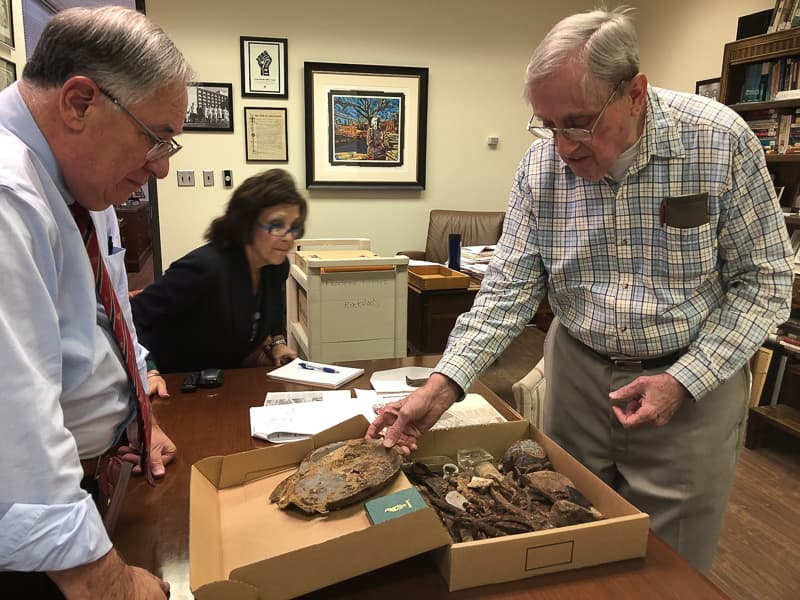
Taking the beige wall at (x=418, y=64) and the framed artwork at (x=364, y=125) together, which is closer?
the beige wall at (x=418, y=64)

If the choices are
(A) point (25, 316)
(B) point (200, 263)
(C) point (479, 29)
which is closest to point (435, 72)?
(C) point (479, 29)

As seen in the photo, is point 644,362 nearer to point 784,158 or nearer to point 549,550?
point 549,550

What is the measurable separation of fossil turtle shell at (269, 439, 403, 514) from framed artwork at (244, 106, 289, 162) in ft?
11.9

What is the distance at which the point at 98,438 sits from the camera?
0.90 metres

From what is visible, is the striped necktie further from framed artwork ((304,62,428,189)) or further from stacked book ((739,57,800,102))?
framed artwork ((304,62,428,189))

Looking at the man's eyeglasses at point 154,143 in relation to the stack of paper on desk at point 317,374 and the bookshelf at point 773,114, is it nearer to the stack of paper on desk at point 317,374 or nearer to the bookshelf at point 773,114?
the stack of paper on desk at point 317,374

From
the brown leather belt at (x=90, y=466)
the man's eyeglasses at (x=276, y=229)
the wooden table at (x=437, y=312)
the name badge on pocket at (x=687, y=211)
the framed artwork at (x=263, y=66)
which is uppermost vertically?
the framed artwork at (x=263, y=66)

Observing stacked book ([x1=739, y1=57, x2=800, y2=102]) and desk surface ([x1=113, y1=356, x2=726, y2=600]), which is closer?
desk surface ([x1=113, y1=356, x2=726, y2=600])

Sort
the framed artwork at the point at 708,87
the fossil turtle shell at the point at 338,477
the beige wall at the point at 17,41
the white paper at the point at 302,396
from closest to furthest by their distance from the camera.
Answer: the fossil turtle shell at the point at 338,477, the white paper at the point at 302,396, the beige wall at the point at 17,41, the framed artwork at the point at 708,87

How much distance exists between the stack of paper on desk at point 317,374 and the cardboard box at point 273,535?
0.51m

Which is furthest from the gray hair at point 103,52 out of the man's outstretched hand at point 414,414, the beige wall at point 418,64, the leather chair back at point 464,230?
the leather chair back at point 464,230

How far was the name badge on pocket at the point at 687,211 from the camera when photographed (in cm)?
115

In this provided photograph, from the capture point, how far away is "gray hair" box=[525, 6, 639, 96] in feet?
3.38

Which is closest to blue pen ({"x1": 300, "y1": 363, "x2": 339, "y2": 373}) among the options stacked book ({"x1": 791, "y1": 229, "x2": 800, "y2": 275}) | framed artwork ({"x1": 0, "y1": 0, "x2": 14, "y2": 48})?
framed artwork ({"x1": 0, "y1": 0, "x2": 14, "y2": 48})
